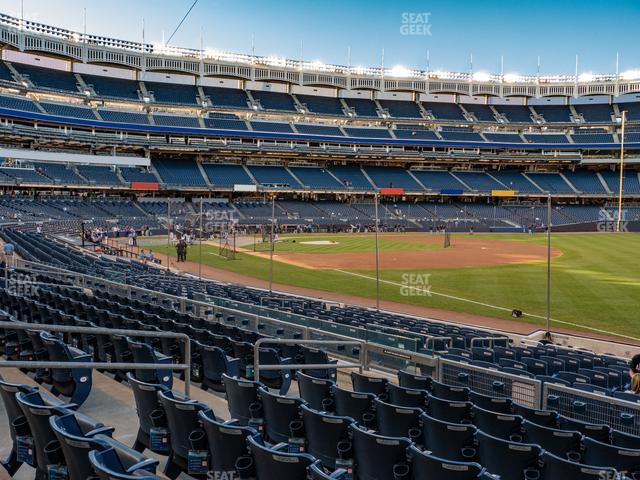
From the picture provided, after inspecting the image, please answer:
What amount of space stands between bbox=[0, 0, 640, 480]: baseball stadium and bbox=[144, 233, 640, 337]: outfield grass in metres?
0.26

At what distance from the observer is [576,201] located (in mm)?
95188

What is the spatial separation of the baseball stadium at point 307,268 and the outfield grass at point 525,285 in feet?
0.85

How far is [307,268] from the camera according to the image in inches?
1473

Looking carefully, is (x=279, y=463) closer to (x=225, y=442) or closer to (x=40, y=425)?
(x=225, y=442)

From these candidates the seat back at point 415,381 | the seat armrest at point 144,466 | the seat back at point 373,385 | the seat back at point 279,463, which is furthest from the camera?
the seat back at point 415,381

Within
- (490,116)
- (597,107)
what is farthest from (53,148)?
(597,107)

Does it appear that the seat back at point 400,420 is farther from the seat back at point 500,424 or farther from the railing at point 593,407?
the railing at point 593,407

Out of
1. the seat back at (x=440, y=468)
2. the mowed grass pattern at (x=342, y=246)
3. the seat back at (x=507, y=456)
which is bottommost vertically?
the mowed grass pattern at (x=342, y=246)

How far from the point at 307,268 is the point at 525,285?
14.2 m

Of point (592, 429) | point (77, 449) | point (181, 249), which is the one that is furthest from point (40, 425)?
point (181, 249)

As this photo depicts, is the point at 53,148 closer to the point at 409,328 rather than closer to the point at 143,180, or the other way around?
the point at 143,180

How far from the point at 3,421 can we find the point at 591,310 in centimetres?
2227

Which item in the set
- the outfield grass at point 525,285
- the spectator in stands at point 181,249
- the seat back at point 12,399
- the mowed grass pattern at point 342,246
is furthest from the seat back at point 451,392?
the mowed grass pattern at point 342,246

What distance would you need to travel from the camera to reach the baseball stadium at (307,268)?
5992 mm
